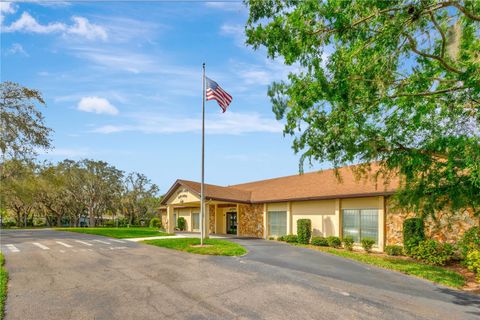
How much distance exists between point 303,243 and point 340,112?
13.4 m

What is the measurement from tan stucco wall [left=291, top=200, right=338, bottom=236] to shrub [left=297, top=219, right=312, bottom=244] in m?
0.45

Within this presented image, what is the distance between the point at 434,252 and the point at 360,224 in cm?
504

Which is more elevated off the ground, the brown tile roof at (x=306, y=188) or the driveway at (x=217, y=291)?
the brown tile roof at (x=306, y=188)

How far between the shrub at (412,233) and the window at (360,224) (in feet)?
7.73

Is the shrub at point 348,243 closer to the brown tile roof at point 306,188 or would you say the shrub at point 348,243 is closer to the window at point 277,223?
the brown tile roof at point 306,188

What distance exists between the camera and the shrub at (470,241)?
519 inches

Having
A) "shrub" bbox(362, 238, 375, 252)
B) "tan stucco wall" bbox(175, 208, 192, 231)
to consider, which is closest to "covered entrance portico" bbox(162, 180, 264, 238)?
"tan stucco wall" bbox(175, 208, 192, 231)

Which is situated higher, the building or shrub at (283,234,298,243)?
the building

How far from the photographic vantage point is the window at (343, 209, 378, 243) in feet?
59.5

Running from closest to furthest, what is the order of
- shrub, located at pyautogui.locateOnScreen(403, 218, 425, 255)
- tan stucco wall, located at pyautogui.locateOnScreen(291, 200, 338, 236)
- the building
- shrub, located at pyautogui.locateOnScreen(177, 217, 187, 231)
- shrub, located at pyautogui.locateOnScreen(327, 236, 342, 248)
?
shrub, located at pyautogui.locateOnScreen(403, 218, 425, 255)
the building
shrub, located at pyautogui.locateOnScreen(327, 236, 342, 248)
tan stucco wall, located at pyautogui.locateOnScreen(291, 200, 338, 236)
shrub, located at pyautogui.locateOnScreen(177, 217, 187, 231)

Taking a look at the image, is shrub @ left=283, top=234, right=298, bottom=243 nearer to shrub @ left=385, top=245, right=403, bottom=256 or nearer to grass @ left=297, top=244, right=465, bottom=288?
grass @ left=297, top=244, right=465, bottom=288

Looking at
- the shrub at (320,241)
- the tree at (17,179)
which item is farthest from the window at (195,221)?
the tree at (17,179)

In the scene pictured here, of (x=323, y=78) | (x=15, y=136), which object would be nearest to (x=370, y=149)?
(x=323, y=78)

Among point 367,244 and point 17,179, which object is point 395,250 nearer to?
point 367,244
